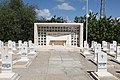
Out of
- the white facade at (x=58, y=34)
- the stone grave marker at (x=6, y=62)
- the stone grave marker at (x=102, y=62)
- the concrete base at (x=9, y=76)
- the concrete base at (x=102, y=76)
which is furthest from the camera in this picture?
the white facade at (x=58, y=34)

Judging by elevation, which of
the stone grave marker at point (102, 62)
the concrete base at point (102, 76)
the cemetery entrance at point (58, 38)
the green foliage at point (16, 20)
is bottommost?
the concrete base at point (102, 76)

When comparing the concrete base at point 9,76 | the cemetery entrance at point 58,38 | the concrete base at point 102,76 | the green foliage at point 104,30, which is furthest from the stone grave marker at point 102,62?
the green foliage at point 104,30

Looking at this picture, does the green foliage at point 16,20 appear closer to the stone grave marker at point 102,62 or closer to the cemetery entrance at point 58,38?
the cemetery entrance at point 58,38

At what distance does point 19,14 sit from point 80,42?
1103 cm

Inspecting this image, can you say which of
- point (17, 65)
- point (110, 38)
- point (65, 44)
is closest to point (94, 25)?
point (110, 38)

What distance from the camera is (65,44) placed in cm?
A: 3375

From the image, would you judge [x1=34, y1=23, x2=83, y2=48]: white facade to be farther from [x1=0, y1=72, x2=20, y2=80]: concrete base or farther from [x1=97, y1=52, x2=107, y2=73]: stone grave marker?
[x1=0, y1=72, x2=20, y2=80]: concrete base

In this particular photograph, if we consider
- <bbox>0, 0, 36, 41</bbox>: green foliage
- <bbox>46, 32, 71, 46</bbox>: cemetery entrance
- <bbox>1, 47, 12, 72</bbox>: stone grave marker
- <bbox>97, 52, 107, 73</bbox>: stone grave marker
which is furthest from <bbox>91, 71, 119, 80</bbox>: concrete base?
<bbox>0, 0, 36, 41</bbox>: green foliage

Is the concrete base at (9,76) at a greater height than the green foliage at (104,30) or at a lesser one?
lesser

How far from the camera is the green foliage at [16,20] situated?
36.7 meters

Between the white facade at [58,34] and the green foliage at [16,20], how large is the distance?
4591 mm

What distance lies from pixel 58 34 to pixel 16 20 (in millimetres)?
7103

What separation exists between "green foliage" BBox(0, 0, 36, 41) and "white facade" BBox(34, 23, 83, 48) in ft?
15.1

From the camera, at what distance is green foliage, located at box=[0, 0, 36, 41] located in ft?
120
